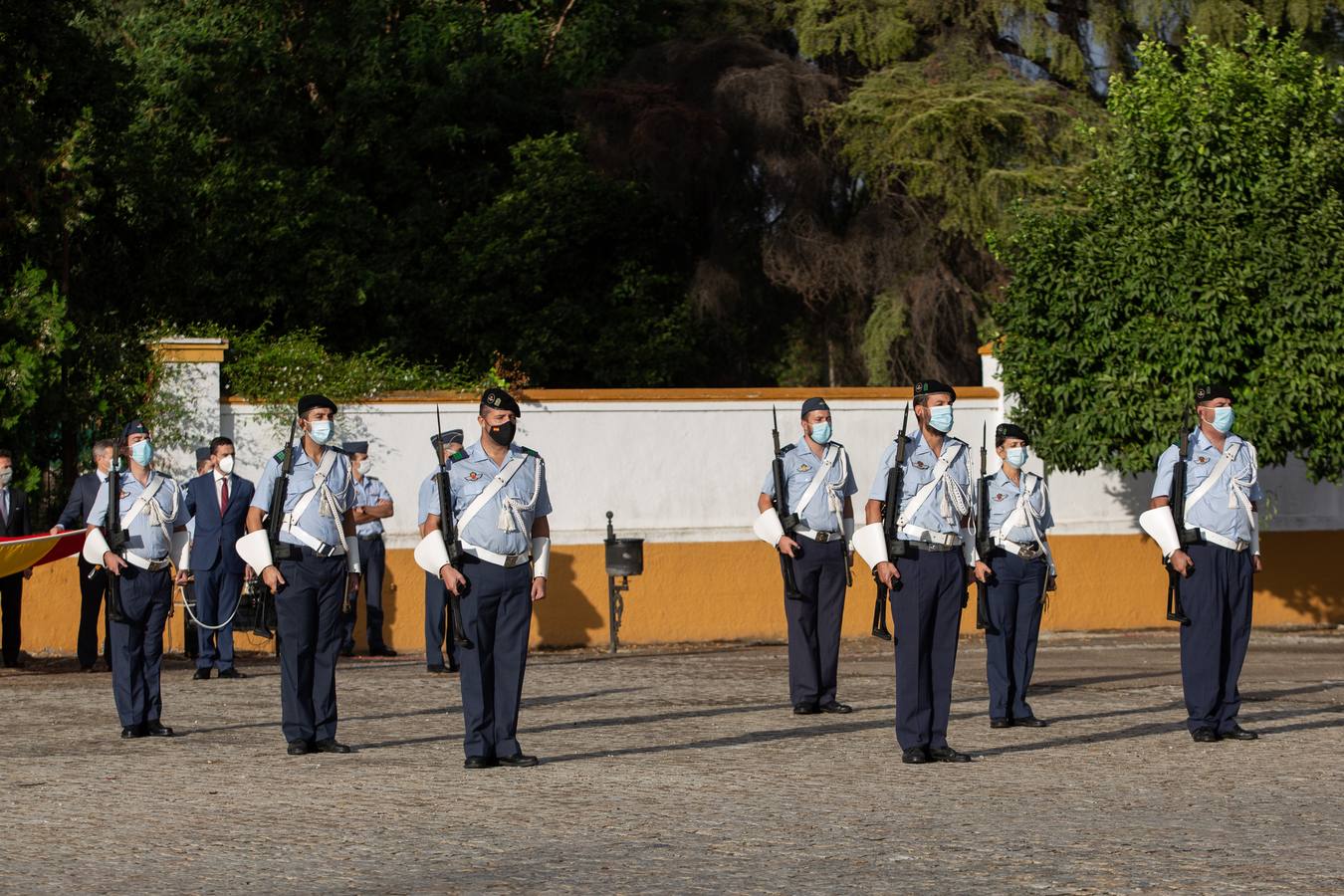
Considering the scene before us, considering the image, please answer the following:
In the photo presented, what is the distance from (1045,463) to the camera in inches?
806

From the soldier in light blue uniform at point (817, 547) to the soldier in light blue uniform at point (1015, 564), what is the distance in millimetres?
1131

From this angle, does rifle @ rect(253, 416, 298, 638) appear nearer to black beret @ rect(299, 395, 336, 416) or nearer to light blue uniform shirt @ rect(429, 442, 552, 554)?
black beret @ rect(299, 395, 336, 416)

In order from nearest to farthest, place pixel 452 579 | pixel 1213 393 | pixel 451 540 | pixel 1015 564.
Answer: pixel 452 579 → pixel 451 540 → pixel 1213 393 → pixel 1015 564

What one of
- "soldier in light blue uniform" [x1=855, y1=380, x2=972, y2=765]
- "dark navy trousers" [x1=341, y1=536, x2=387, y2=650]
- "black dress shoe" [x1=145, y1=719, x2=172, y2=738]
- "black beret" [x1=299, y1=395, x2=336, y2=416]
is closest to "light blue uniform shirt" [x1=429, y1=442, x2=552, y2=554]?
"black beret" [x1=299, y1=395, x2=336, y2=416]

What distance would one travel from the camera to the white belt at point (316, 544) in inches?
431

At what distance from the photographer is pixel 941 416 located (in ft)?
34.7

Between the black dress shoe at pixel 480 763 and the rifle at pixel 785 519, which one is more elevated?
the rifle at pixel 785 519

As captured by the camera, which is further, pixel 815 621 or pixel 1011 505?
pixel 815 621

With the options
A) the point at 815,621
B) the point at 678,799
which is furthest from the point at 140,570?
the point at 678,799

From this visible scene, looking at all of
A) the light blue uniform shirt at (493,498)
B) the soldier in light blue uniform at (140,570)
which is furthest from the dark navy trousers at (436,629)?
the light blue uniform shirt at (493,498)

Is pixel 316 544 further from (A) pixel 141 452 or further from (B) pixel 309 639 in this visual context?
(A) pixel 141 452

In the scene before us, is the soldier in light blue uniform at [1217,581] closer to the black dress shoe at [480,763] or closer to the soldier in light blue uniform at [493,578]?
the soldier in light blue uniform at [493,578]

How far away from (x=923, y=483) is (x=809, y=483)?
9.23 ft

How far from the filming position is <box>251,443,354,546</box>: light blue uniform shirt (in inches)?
432
